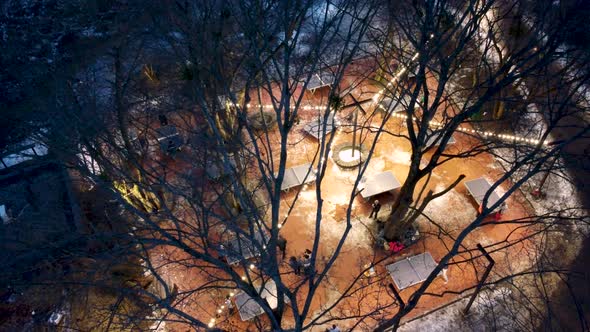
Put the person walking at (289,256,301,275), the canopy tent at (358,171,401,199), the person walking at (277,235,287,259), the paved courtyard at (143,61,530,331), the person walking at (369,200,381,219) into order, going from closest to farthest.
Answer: the paved courtyard at (143,61,530,331) < the person walking at (289,256,301,275) < the person walking at (277,235,287,259) < the person walking at (369,200,381,219) < the canopy tent at (358,171,401,199)

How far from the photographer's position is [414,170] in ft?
32.5

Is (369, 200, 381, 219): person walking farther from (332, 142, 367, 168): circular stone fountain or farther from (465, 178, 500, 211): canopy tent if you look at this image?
(465, 178, 500, 211): canopy tent

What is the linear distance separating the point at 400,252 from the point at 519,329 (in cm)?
344

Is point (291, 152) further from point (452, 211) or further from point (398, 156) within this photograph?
point (452, 211)

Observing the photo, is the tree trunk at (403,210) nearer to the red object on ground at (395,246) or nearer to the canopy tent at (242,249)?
the red object on ground at (395,246)

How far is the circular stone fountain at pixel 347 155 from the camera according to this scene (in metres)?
13.7

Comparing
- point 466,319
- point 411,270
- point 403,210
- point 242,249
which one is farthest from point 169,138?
point 466,319

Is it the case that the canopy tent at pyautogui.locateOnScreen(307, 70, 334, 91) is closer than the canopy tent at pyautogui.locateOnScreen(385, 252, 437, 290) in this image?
No

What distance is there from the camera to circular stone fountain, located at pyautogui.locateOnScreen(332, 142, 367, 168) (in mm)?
13734

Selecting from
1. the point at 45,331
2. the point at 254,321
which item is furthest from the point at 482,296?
the point at 45,331

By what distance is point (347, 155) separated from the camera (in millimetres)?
14078

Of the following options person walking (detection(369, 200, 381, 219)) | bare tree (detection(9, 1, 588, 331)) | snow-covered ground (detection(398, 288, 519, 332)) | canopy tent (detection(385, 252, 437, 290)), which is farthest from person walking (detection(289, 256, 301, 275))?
snow-covered ground (detection(398, 288, 519, 332))

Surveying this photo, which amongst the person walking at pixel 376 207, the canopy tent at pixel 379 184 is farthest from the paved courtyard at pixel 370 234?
the canopy tent at pixel 379 184

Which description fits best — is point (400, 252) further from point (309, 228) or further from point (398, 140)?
point (398, 140)
